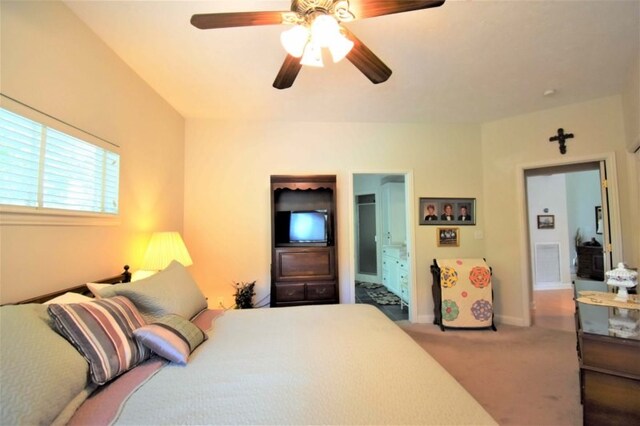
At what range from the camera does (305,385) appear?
1.00m

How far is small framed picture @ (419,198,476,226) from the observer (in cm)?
360

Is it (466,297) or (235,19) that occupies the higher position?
(235,19)

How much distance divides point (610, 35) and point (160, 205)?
416 cm

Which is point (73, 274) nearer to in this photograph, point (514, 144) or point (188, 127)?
point (188, 127)

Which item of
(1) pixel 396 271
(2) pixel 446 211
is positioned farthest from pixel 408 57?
(1) pixel 396 271

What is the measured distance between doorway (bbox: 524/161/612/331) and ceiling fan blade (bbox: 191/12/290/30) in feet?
12.1

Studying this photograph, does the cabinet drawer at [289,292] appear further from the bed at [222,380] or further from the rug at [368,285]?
the rug at [368,285]

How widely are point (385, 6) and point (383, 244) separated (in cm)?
479

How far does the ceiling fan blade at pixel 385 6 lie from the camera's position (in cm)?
121

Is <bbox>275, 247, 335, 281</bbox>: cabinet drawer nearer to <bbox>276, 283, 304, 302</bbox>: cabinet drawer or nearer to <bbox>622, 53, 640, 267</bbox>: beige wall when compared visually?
<bbox>276, 283, 304, 302</bbox>: cabinet drawer

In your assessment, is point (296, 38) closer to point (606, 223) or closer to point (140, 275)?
point (140, 275)

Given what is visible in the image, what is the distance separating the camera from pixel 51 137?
1560 mm

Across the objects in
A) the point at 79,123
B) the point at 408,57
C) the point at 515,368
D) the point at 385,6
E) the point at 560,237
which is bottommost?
the point at 515,368

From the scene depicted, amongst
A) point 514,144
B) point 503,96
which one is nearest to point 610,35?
point 503,96
